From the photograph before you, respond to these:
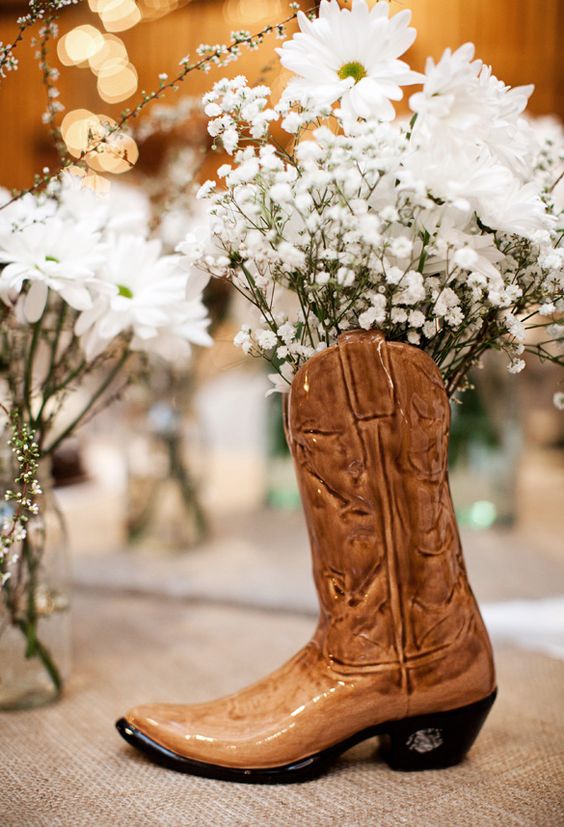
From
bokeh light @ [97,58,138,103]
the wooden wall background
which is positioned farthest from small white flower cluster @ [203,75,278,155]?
bokeh light @ [97,58,138,103]

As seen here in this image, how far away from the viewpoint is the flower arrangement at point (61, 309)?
0.64 m

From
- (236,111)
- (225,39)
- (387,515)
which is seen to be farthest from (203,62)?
(225,39)

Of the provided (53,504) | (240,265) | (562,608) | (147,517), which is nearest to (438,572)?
(240,265)

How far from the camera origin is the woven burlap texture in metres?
0.57

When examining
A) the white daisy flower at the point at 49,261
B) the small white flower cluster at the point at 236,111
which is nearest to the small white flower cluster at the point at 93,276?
the white daisy flower at the point at 49,261

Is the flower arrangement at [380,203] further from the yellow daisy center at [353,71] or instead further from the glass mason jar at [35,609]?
the glass mason jar at [35,609]

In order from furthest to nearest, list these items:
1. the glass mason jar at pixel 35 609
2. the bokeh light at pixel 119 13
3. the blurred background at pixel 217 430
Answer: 1. the bokeh light at pixel 119 13
2. the blurred background at pixel 217 430
3. the glass mason jar at pixel 35 609

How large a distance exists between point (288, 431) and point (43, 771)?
344mm

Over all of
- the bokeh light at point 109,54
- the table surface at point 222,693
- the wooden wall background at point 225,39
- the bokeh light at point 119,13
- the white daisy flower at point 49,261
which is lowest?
the table surface at point 222,693

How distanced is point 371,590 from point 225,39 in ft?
7.94

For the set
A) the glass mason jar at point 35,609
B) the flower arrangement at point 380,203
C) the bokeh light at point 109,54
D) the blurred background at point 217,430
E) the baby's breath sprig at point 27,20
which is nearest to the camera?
the flower arrangement at point 380,203

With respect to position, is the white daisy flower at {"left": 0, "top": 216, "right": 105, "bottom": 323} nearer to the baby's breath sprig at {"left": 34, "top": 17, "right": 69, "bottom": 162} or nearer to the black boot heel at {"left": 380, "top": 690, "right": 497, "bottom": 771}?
the baby's breath sprig at {"left": 34, "top": 17, "right": 69, "bottom": 162}

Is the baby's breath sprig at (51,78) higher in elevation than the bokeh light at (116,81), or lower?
lower

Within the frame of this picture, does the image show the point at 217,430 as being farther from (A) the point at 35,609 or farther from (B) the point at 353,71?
(B) the point at 353,71
